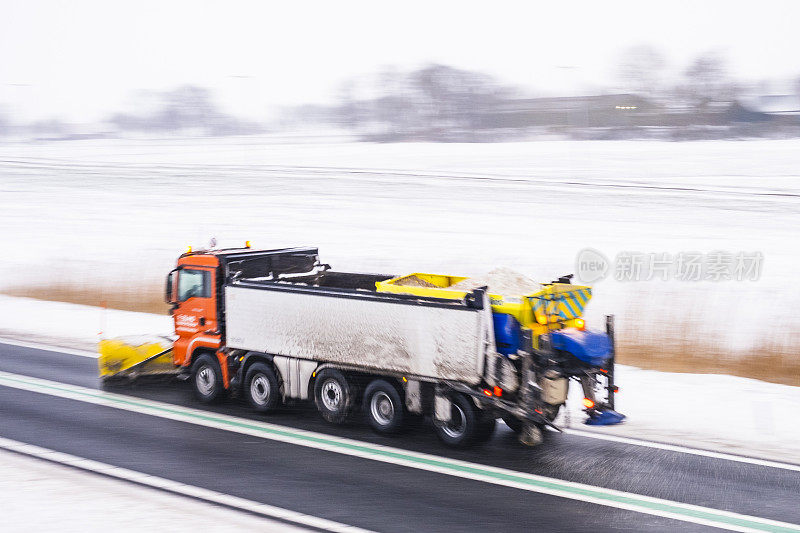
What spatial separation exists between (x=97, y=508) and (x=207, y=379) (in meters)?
4.63

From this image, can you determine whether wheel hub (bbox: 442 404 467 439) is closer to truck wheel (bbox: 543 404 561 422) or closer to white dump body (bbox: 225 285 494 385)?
white dump body (bbox: 225 285 494 385)

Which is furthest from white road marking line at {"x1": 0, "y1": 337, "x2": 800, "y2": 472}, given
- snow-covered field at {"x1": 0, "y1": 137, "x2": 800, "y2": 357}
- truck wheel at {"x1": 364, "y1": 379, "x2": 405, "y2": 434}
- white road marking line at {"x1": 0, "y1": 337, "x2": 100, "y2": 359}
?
white road marking line at {"x1": 0, "y1": 337, "x2": 100, "y2": 359}

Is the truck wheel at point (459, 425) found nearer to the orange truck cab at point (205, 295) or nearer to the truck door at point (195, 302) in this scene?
the orange truck cab at point (205, 295)

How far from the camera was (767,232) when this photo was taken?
28312mm

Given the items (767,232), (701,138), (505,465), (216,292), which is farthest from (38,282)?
(701,138)

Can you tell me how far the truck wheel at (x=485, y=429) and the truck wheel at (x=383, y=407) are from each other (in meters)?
1.01

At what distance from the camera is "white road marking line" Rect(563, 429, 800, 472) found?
9820mm

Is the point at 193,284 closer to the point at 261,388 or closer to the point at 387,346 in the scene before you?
the point at 261,388

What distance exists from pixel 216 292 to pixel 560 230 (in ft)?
67.8

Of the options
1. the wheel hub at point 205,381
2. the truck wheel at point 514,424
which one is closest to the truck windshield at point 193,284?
the wheel hub at point 205,381

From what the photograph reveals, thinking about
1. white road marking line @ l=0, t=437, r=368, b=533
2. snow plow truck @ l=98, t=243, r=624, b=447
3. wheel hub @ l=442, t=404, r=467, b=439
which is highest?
snow plow truck @ l=98, t=243, r=624, b=447

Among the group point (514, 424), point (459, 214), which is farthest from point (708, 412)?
point (459, 214)

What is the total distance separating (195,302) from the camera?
12.7 m

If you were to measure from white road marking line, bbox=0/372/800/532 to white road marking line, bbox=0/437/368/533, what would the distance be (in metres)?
1.92
